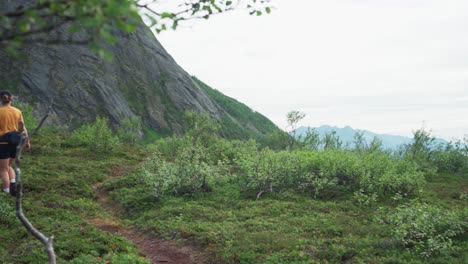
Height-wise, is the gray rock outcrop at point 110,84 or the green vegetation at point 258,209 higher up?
the gray rock outcrop at point 110,84

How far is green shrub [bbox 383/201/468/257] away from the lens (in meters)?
12.1

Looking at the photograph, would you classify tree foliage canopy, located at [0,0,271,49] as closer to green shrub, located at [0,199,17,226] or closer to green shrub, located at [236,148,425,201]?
green shrub, located at [0,199,17,226]

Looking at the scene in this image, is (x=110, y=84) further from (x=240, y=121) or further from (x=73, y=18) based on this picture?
(x=73, y=18)

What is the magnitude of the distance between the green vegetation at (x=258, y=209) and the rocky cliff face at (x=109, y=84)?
5173 centimetres

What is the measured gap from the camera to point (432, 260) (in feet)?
37.9

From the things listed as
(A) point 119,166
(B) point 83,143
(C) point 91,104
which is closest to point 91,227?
(A) point 119,166

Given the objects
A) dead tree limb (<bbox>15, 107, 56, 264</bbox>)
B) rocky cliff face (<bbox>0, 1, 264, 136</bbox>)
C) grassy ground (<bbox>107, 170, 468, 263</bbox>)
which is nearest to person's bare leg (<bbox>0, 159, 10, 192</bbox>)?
grassy ground (<bbox>107, 170, 468, 263</bbox>)

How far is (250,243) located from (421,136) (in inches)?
1276

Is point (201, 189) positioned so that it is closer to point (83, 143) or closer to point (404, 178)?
point (404, 178)

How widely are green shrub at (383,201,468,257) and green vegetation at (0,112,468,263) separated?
0.05m

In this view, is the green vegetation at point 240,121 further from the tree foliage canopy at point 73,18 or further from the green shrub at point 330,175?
the tree foliage canopy at point 73,18

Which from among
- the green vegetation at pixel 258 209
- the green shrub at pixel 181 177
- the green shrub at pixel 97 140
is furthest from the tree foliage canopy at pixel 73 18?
the green shrub at pixel 97 140

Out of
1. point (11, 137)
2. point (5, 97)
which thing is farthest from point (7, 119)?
point (5, 97)

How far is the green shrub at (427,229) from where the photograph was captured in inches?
478
